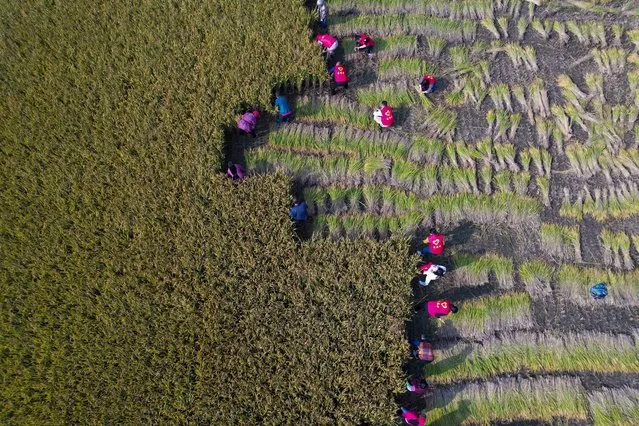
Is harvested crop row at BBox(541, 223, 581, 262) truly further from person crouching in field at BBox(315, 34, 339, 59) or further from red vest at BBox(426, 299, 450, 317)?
person crouching in field at BBox(315, 34, 339, 59)

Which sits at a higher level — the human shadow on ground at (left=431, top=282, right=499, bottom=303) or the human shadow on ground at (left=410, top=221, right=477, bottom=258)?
the human shadow on ground at (left=410, top=221, right=477, bottom=258)

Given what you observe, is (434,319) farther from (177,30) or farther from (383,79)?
(177,30)

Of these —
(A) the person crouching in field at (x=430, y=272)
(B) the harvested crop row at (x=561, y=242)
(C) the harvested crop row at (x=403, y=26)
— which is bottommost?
(A) the person crouching in field at (x=430, y=272)

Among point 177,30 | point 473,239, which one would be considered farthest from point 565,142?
point 177,30

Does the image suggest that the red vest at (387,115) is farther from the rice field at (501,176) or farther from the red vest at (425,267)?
the red vest at (425,267)

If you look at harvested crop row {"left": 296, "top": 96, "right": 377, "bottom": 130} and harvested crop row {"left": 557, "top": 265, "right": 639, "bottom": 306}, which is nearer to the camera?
harvested crop row {"left": 557, "top": 265, "right": 639, "bottom": 306}

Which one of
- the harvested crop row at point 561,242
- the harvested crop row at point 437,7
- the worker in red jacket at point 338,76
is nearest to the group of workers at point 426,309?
the harvested crop row at point 561,242

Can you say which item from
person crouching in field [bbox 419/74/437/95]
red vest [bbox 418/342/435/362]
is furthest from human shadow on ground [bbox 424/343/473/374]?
person crouching in field [bbox 419/74/437/95]
